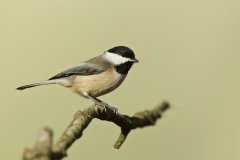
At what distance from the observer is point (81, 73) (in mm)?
3070

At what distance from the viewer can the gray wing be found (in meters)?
3.01

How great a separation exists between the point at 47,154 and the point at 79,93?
7.68 feet

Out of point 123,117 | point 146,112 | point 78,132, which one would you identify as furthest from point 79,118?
point 146,112

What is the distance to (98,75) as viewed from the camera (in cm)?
307

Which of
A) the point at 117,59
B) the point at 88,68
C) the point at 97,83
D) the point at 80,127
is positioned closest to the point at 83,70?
the point at 88,68

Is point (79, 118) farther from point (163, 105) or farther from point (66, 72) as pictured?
point (66, 72)

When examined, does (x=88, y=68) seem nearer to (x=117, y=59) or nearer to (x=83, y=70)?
(x=83, y=70)

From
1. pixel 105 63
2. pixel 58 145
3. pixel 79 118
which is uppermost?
pixel 58 145

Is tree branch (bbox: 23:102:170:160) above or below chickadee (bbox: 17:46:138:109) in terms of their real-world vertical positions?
above

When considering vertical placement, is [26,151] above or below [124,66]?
above

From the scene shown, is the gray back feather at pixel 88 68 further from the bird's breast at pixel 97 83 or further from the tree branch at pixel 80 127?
the tree branch at pixel 80 127

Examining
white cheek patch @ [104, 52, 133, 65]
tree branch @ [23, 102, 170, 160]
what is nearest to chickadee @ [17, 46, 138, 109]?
white cheek patch @ [104, 52, 133, 65]

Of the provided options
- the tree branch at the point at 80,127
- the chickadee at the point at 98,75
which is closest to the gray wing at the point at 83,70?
the chickadee at the point at 98,75

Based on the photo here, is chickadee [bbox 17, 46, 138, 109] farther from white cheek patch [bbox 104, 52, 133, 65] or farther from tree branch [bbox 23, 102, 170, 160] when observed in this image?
tree branch [bbox 23, 102, 170, 160]
